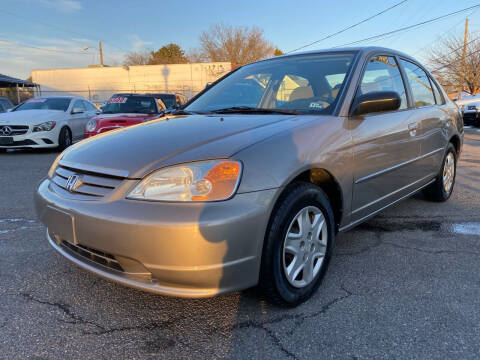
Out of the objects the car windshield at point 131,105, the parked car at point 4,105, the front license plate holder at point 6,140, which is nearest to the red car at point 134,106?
the car windshield at point 131,105

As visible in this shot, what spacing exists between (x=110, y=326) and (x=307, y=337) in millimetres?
1035

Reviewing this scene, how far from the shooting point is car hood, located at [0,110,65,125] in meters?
8.36

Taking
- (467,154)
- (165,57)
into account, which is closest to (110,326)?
(467,154)

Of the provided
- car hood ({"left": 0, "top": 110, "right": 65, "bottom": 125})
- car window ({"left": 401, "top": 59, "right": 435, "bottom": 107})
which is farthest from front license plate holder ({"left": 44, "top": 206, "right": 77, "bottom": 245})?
car hood ({"left": 0, "top": 110, "right": 65, "bottom": 125})

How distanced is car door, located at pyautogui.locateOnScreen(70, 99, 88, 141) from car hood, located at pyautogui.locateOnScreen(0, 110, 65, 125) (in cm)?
38

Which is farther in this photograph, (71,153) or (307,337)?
(71,153)

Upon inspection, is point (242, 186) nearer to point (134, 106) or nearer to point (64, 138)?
point (134, 106)

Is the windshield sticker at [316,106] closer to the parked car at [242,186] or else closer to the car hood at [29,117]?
the parked car at [242,186]

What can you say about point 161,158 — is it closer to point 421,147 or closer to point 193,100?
point 193,100

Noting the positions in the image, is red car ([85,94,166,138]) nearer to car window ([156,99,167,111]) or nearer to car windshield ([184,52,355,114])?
car window ([156,99,167,111])

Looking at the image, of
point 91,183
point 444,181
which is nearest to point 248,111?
point 91,183

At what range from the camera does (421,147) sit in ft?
11.0

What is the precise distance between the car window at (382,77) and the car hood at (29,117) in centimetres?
786

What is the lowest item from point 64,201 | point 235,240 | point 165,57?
point 235,240
